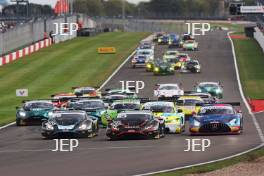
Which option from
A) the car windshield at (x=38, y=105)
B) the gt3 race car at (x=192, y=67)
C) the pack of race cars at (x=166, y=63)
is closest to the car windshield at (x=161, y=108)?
the car windshield at (x=38, y=105)

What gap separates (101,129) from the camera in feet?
131

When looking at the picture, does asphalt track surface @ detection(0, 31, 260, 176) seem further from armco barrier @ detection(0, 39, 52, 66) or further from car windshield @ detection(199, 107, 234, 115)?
armco barrier @ detection(0, 39, 52, 66)

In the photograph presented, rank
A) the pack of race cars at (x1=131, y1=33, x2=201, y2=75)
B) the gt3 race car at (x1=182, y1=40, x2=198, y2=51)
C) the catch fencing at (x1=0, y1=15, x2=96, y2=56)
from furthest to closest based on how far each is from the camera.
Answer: the gt3 race car at (x1=182, y1=40, x2=198, y2=51), the catch fencing at (x1=0, y1=15, x2=96, y2=56), the pack of race cars at (x1=131, y1=33, x2=201, y2=75)

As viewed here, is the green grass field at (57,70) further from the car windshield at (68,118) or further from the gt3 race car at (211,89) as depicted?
the gt3 race car at (211,89)

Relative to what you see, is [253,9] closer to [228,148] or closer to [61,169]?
[228,148]

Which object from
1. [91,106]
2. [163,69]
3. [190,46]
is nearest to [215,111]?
[91,106]

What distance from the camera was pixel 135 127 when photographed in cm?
3412

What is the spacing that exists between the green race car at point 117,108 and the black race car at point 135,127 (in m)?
5.29

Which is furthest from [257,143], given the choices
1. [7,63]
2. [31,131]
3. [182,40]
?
[182,40]

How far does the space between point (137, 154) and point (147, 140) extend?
4732 millimetres

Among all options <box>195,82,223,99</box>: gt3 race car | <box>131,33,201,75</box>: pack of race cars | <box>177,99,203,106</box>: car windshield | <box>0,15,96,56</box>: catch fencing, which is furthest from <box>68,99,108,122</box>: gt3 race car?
<box>0,15,96,56</box>: catch fencing

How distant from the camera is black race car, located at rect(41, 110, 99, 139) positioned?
1380 inches

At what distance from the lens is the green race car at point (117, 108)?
4028 cm

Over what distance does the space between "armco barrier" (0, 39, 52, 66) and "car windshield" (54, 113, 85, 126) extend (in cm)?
4899
